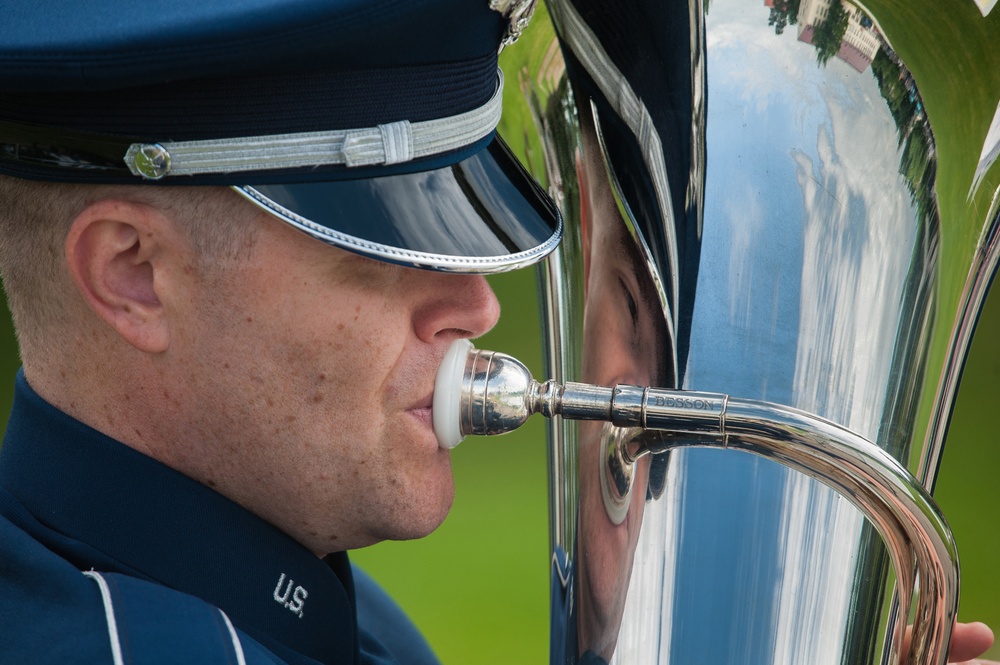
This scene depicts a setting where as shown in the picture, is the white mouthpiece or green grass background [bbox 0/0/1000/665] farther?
green grass background [bbox 0/0/1000/665]

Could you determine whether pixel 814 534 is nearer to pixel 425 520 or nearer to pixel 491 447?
pixel 425 520

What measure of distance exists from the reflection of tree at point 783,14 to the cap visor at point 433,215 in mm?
351

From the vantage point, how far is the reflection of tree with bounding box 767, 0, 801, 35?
4.60ft

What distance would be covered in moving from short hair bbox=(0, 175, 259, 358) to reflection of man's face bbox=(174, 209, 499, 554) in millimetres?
28

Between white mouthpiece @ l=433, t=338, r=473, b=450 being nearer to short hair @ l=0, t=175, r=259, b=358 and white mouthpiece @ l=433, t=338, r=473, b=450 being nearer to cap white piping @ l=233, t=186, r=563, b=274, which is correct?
cap white piping @ l=233, t=186, r=563, b=274

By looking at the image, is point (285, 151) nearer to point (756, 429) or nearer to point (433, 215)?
point (433, 215)

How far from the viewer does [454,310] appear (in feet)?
4.08

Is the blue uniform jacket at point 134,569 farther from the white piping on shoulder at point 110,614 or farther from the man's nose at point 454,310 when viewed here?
the man's nose at point 454,310

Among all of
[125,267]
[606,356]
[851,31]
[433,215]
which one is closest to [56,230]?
[125,267]

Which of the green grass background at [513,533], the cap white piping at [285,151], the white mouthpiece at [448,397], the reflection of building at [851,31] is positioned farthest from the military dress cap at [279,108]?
the green grass background at [513,533]

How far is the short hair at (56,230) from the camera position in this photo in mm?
1124

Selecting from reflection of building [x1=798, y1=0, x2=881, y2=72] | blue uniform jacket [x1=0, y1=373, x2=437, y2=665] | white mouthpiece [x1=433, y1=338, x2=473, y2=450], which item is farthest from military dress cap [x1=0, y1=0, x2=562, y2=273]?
reflection of building [x1=798, y1=0, x2=881, y2=72]

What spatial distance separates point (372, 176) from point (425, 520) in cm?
35

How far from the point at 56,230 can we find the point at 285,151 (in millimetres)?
244
